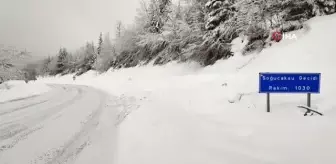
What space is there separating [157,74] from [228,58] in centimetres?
1114

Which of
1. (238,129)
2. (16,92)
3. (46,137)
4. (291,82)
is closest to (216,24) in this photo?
(291,82)

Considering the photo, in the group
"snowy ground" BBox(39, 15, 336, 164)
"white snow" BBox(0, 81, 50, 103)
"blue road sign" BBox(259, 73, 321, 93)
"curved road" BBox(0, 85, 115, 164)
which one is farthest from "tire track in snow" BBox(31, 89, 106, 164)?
"white snow" BBox(0, 81, 50, 103)

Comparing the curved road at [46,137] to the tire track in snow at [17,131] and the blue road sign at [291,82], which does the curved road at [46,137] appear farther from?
the blue road sign at [291,82]

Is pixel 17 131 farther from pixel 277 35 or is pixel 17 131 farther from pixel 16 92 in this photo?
pixel 16 92

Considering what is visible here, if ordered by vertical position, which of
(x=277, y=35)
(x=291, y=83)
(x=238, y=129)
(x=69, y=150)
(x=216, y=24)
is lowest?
(x=69, y=150)

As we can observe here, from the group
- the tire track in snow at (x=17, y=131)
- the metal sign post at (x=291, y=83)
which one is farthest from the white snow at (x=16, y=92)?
the metal sign post at (x=291, y=83)

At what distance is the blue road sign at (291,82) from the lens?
542 centimetres

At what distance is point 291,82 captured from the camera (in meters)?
5.59

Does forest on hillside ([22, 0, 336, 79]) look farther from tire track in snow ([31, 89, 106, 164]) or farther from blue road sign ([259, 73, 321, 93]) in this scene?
tire track in snow ([31, 89, 106, 164])

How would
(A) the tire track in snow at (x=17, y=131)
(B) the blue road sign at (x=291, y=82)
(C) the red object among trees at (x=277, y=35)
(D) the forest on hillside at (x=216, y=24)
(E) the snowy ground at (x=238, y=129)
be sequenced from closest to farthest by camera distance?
1. (E) the snowy ground at (x=238, y=129)
2. (A) the tire track in snow at (x=17, y=131)
3. (B) the blue road sign at (x=291, y=82)
4. (C) the red object among trees at (x=277, y=35)
5. (D) the forest on hillside at (x=216, y=24)

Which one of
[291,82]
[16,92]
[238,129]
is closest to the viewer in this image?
[238,129]

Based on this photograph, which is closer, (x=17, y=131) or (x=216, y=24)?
(x=17, y=131)

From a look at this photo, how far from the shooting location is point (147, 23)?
36.4 meters

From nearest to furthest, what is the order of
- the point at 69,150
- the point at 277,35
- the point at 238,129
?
the point at 69,150, the point at 238,129, the point at 277,35
